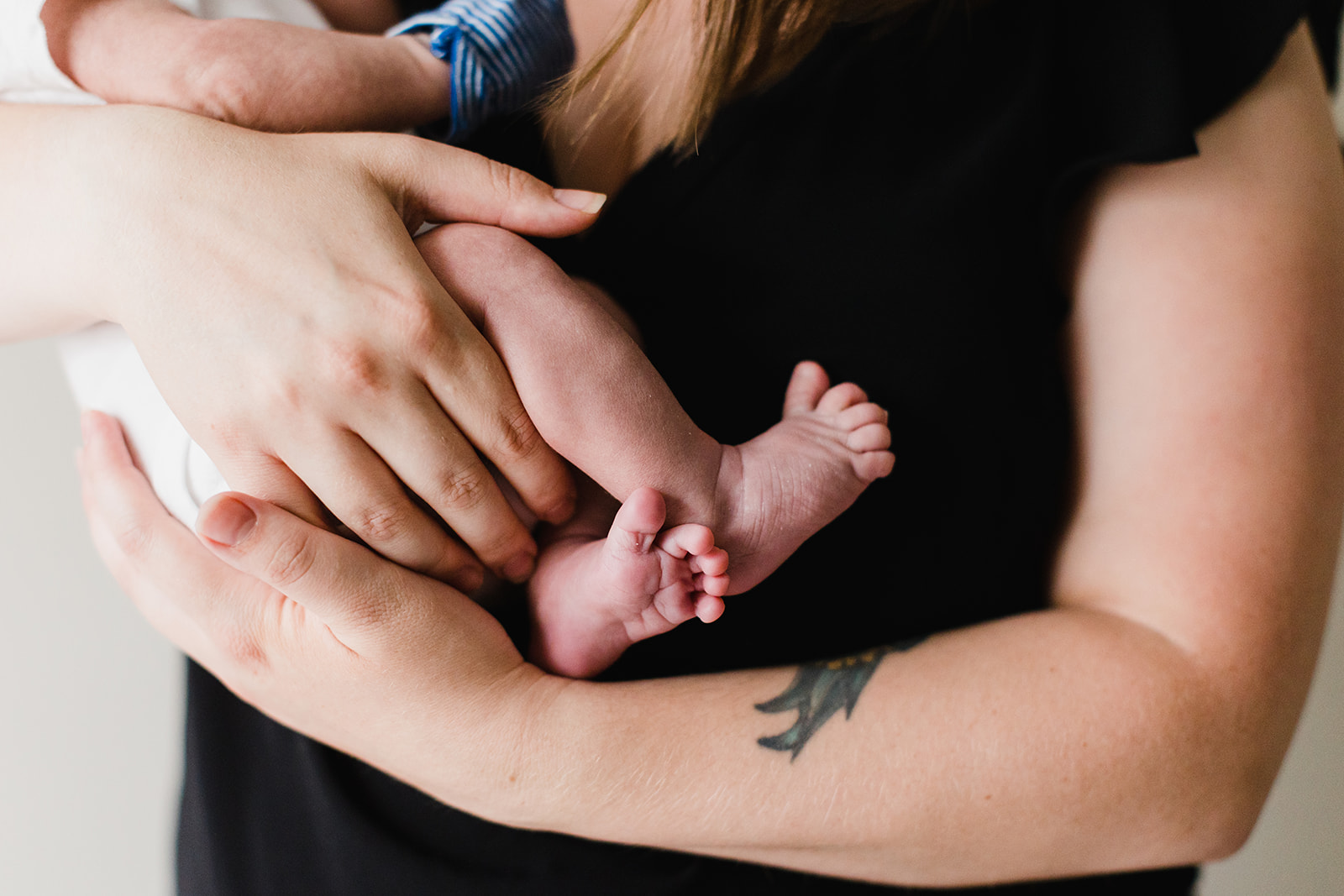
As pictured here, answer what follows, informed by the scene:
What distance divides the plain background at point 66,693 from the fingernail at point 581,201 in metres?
1.23

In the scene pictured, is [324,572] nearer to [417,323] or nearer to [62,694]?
[417,323]

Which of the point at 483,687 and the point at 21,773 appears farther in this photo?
the point at 21,773

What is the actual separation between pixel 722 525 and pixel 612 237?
1.06 ft

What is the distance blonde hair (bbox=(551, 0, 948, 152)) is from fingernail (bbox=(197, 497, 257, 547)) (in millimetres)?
405

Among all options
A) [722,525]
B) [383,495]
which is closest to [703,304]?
[722,525]

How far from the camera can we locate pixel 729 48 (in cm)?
66

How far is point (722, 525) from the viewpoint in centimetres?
65

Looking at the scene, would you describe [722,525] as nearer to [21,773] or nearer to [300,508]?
[300,508]

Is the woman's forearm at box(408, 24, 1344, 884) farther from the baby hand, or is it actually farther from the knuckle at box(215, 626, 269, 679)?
the baby hand

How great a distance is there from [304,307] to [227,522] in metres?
0.16

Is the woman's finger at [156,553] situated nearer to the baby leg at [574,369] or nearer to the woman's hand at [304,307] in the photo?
the woman's hand at [304,307]

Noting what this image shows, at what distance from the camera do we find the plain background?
53.5 inches

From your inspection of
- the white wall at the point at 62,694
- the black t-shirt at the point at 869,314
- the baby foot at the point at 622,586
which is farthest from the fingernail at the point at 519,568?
the white wall at the point at 62,694

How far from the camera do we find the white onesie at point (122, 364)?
67 centimetres
